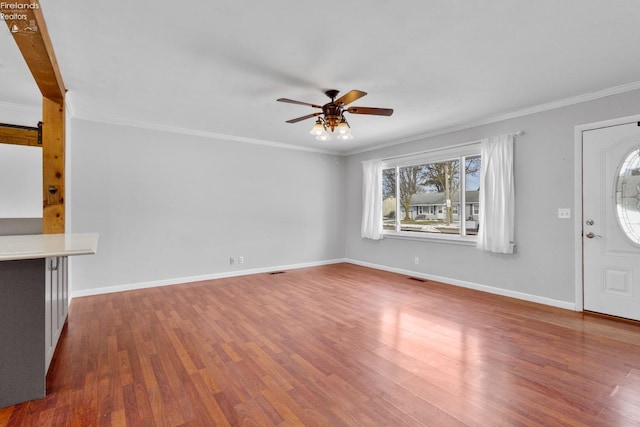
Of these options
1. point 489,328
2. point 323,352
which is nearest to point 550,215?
point 489,328

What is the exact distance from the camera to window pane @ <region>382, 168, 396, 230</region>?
6.09 metres

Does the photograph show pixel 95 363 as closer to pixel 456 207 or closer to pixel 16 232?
pixel 16 232

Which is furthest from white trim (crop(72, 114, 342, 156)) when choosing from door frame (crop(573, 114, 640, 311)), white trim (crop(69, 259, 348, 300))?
door frame (crop(573, 114, 640, 311))

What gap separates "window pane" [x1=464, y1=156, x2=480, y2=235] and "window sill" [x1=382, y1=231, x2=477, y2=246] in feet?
0.47

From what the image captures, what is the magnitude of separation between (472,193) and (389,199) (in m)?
1.73

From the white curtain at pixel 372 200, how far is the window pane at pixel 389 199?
0.58 feet

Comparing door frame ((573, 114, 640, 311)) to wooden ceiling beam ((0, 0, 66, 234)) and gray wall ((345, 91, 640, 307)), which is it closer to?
gray wall ((345, 91, 640, 307))

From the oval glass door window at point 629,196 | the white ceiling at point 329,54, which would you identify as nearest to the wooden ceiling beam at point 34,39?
the white ceiling at point 329,54

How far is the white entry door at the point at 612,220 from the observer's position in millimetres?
3273

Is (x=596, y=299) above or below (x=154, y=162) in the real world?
below

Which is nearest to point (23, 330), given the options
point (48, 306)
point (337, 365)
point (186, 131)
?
point (48, 306)

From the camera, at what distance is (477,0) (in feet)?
6.31

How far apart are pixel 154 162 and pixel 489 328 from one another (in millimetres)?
5044

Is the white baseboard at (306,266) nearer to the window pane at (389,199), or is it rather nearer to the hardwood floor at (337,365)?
the hardwood floor at (337,365)
